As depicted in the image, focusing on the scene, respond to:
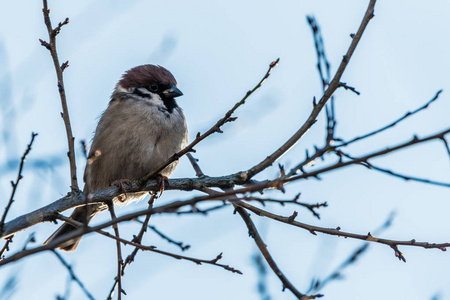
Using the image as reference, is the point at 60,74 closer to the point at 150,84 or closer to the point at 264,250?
the point at 264,250

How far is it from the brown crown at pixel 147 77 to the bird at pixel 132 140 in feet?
0.74

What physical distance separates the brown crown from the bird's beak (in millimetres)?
112

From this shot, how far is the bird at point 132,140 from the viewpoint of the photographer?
4.95m

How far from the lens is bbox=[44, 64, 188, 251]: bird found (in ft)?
16.3

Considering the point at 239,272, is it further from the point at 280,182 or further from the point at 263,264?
the point at 280,182

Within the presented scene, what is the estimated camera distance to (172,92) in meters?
5.59

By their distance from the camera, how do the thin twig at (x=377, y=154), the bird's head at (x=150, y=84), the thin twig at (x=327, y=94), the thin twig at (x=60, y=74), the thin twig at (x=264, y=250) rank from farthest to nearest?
1. the bird's head at (x=150, y=84)
2. the thin twig at (x=60, y=74)
3. the thin twig at (x=264, y=250)
4. the thin twig at (x=327, y=94)
5. the thin twig at (x=377, y=154)

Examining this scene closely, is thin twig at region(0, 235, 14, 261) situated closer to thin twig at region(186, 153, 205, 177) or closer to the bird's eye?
thin twig at region(186, 153, 205, 177)

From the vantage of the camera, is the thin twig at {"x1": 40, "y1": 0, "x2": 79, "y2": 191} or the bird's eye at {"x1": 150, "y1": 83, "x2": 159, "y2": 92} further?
the bird's eye at {"x1": 150, "y1": 83, "x2": 159, "y2": 92}

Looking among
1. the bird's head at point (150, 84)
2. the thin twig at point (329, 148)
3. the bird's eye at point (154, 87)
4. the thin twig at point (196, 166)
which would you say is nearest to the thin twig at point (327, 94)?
the thin twig at point (329, 148)

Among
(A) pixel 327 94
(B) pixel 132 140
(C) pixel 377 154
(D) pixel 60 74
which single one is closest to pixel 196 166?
(B) pixel 132 140

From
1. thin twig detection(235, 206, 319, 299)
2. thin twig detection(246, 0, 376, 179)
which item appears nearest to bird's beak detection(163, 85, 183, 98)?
thin twig detection(235, 206, 319, 299)

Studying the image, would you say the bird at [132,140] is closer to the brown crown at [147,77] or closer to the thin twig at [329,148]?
the brown crown at [147,77]

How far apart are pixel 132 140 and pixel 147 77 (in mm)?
1004
